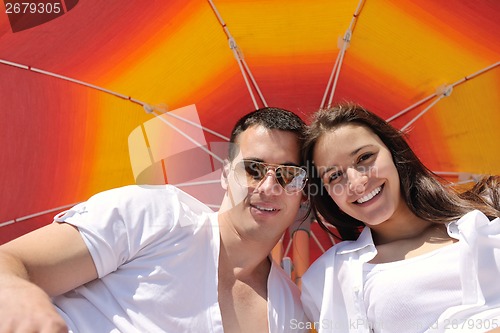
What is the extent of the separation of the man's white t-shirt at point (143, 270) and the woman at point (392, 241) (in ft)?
1.35

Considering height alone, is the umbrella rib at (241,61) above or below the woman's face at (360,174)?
above

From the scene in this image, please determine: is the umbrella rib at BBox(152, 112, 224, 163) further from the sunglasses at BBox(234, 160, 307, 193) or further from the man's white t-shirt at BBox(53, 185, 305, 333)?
the man's white t-shirt at BBox(53, 185, 305, 333)

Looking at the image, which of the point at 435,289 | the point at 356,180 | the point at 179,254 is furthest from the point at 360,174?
the point at 179,254

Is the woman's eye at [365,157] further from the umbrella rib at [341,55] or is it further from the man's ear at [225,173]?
the man's ear at [225,173]

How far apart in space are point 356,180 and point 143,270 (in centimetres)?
117

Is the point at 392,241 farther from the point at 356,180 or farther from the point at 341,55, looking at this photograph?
the point at 341,55

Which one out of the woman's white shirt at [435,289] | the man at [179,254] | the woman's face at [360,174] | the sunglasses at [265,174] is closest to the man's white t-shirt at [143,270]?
the man at [179,254]

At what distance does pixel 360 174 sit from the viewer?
2869mm

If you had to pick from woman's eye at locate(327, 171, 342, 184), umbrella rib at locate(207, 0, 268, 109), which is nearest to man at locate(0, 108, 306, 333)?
woman's eye at locate(327, 171, 342, 184)

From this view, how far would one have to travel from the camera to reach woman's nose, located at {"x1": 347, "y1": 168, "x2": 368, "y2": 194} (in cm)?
283

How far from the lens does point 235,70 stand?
132 inches

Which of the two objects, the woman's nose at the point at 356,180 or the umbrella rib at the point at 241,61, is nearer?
the woman's nose at the point at 356,180

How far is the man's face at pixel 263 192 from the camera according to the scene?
293cm

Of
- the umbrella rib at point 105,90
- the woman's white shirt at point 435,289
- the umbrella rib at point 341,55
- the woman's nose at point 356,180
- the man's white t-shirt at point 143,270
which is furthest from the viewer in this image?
the umbrella rib at point 341,55
